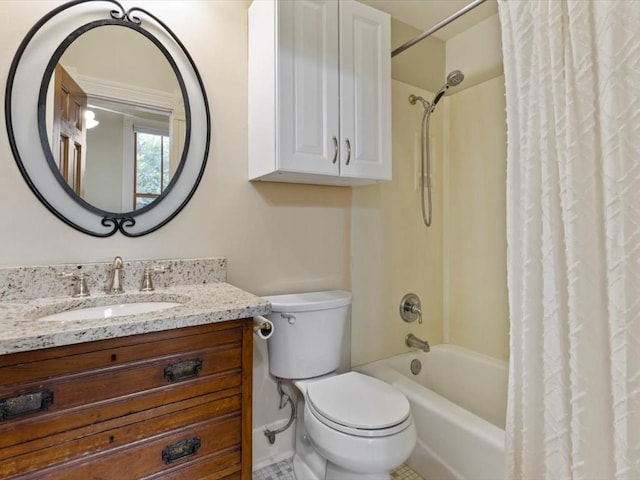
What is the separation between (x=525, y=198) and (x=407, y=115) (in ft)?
4.52

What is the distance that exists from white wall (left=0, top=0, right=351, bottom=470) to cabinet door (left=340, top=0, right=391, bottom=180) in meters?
0.32

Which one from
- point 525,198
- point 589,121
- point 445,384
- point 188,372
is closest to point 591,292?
point 525,198

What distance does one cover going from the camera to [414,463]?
64.9 inches

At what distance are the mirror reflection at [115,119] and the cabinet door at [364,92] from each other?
2.40 ft

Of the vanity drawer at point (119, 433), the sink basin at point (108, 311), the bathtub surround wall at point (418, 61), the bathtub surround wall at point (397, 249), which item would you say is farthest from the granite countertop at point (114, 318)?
the bathtub surround wall at point (418, 61)

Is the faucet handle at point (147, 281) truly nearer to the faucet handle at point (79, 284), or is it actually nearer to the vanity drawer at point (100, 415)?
the faucet handle at point (79, 284)

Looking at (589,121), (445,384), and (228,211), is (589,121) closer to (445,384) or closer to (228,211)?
(228,211)

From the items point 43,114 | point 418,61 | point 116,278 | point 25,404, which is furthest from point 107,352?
point 418,61

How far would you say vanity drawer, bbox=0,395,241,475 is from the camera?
2.70 feet

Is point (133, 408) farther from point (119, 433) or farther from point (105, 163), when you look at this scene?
point (105, 163)

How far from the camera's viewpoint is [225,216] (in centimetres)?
160

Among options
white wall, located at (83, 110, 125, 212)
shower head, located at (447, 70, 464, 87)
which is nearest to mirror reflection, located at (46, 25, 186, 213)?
white wall, located at (83, 110, 125, 212)

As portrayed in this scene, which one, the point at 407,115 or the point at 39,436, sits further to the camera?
the point at 407,115

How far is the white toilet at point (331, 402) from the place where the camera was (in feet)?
3.91
